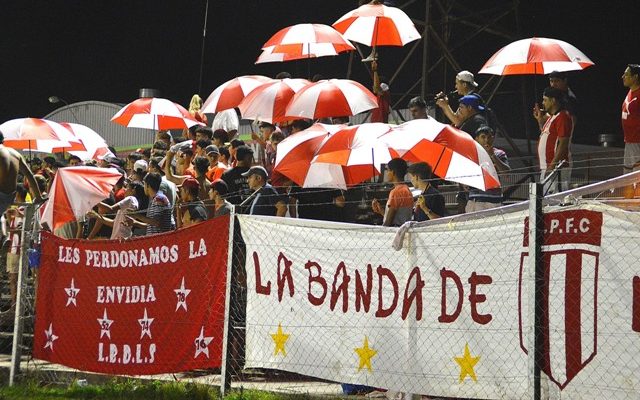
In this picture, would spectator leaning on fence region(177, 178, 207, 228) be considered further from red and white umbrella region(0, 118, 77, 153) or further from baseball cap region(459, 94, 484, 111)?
red and white umbrella region(0, 118, 77, 153)

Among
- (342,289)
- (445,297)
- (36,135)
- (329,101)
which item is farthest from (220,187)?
(36,135)

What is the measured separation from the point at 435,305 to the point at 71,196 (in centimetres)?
530

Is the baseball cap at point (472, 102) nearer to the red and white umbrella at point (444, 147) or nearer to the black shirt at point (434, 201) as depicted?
the red and white umbrella at point (444, 147)

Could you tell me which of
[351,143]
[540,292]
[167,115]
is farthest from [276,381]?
[167,115]

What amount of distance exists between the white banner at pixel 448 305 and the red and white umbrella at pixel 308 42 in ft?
19.4

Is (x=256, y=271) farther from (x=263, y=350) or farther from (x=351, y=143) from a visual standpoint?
(x=351, y=143)

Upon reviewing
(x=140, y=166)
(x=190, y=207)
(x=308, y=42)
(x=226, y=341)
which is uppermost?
(x=308, y=42)

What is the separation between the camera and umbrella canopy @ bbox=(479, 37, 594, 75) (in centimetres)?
1291

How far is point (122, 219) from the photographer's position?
40.1 ft

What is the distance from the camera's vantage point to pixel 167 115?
16.1 metres

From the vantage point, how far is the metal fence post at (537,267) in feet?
22.3

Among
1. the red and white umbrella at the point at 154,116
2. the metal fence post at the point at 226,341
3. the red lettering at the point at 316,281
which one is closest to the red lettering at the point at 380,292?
the red lettering at the point at 316,281

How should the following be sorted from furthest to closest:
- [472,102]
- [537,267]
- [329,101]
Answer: [329,101] < [472,102] < [537,267]

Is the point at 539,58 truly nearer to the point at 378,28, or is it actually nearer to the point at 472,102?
the point at 472,102
